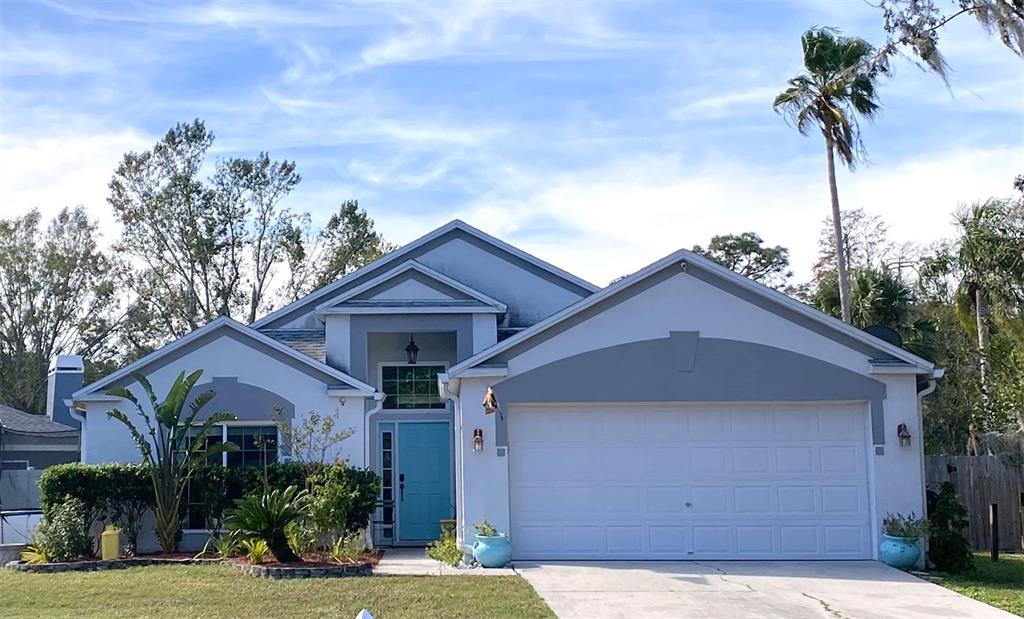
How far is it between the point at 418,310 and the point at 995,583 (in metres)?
9.98

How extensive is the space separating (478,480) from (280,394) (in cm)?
427

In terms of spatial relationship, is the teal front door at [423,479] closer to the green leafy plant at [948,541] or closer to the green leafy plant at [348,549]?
the green leafy plant at [348,549]

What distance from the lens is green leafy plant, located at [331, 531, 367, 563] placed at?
575 inches

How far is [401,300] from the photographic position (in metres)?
19.7

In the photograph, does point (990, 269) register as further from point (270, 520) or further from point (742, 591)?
point (270, 520)

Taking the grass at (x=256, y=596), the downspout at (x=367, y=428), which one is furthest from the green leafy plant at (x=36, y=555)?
the downspout at (x=367, y=428)

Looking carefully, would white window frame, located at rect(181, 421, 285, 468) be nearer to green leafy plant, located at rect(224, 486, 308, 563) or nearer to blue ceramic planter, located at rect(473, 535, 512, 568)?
green leafy plant, located at rect(224, 486, 308, 563)

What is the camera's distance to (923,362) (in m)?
15.6

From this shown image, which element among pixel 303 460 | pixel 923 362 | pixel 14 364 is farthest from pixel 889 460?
pixel 14 364

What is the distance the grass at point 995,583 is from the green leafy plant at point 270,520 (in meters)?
8.50

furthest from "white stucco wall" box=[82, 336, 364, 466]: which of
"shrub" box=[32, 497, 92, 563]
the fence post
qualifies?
the fence post

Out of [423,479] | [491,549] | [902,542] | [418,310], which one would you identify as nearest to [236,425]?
[423,479]

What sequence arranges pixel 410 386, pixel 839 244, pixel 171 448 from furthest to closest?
pixel 839 244
pixel 410 386
pixel 171 448

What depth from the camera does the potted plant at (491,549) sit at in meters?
14.9
